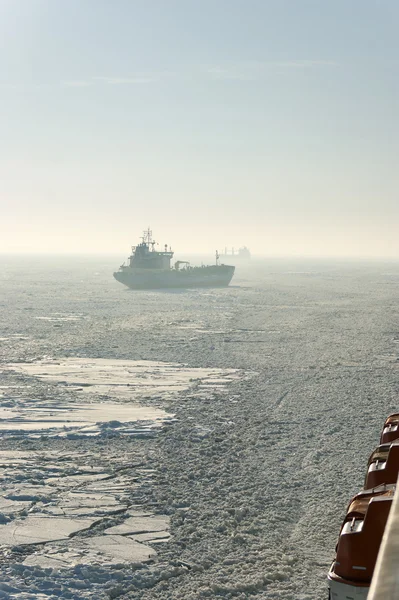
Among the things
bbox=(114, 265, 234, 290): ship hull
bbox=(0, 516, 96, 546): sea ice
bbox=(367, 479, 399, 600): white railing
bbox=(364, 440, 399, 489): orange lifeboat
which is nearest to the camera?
bbox=(367, 479, 399, 600): white railing

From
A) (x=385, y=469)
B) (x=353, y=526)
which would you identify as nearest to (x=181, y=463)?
(x=385, y=469)

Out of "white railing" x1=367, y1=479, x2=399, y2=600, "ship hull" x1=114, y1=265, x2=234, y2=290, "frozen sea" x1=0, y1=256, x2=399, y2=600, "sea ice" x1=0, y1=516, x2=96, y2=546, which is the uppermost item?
"white railing" x1=367, y1=479, x2=399, y2=600

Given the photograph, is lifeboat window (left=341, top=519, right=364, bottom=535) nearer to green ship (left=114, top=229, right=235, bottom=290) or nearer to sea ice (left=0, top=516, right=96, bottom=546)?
sea ice (left=0, top=516, right=96, bottom=546)

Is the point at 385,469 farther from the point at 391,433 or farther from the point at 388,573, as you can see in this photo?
the point at 388,573

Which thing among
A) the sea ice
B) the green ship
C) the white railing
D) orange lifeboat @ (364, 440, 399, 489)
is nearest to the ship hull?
the green ship

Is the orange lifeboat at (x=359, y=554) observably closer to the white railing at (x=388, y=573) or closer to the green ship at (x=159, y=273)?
the white railing at (x=388, y=573)

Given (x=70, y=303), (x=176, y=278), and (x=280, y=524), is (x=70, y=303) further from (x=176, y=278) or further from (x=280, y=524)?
(x=280, y=524)

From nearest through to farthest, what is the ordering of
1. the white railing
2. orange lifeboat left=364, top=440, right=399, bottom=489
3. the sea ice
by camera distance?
1. the white railing
2. orange lifeboat left=364, top=440, right=399, bottom=489
3. the sea ice

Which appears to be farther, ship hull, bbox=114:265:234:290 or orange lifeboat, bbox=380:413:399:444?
ship hull, bbox=114:265:234:290
